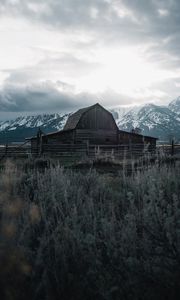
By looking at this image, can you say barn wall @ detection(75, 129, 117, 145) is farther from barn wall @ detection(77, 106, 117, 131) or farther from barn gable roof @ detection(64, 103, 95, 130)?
barn gable roof @ detection(64, 103, 95, 130)

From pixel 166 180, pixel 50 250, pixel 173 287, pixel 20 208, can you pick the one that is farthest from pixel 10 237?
pixel 166 180

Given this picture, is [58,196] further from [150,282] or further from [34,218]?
[150,282]

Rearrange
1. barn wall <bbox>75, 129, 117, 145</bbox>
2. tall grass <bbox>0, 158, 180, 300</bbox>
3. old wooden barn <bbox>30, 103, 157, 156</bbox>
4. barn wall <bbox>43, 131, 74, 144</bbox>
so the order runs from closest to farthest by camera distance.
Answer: tall grass <bbox>0, 158, 180, 300</bbox> → barn wall <bbox>43, 131, 74, 144</bbox> → old wooden barn <bbox>30, 103, 157, 156</bbox> → barn wall <bbox>75, 129, 117, 145</bbox>

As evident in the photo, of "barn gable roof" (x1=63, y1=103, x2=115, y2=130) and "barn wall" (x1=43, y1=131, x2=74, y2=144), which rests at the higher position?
"barn gable roof" (x1=63, y1=103, x2=115, y2=130)

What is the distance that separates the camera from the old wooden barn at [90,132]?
3650 centimetres

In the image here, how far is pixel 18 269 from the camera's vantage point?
285 centimetres

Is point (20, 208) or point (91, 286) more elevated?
point (20, 208)

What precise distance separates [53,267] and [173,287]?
43.2 inches

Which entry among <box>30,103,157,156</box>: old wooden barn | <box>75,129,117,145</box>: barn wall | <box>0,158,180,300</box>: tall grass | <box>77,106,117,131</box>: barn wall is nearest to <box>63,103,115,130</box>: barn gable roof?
<box>30,103,157,156</box>: old wooden barn

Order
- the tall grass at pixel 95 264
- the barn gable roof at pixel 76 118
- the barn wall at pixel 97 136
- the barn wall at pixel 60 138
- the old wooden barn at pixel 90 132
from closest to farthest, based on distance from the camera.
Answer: the tall grass at pixel 95 264
the barn wall at pixel 60 138
the old wooden barn at pixel 90 132
the barn wall at pixel 97 136
the barn gable roof at pixel 76 118

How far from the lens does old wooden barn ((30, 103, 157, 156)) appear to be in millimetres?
36500

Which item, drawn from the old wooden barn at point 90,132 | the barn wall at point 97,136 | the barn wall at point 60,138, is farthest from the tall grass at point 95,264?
the barn wall at point 97,136

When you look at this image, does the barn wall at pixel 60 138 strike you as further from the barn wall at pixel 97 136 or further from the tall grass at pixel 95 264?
the tall grass at pixel 95 264

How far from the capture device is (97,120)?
38906 millimetres
